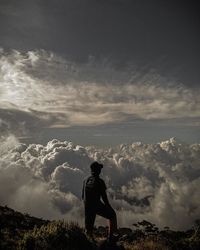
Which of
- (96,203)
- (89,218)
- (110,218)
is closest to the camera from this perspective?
(110,218)

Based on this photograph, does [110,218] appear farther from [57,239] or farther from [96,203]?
[57,239]

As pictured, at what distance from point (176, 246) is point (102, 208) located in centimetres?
372

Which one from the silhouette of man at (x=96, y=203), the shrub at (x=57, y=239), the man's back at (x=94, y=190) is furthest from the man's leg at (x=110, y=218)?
the shrub at (x=57, y=239)

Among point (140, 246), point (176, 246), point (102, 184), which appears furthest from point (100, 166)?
point (176, 246)

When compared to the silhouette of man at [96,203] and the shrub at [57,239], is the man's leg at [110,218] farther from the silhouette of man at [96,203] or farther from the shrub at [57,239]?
the shrub at [57,239]

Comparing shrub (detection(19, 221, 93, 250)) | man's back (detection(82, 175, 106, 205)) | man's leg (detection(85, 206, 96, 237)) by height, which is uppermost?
man's back (detection(82, 175, 106, 205))

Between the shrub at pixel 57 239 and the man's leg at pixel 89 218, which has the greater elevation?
the man's leg at pixel 89 218

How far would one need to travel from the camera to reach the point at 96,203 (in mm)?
9273

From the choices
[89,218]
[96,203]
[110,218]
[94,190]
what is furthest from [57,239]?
[94,190]

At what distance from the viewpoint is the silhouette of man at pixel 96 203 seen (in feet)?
29.7

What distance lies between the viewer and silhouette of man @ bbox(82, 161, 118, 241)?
9055mm

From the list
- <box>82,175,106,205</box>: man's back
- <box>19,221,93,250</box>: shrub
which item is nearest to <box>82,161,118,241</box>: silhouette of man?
<box>82,175,106,205</box>: man's back

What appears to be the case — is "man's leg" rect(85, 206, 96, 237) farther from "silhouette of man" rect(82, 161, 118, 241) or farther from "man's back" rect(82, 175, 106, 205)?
"man's back" rect(82, 175, 106, 205)

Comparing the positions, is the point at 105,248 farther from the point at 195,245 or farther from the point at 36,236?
the point at 195,245
